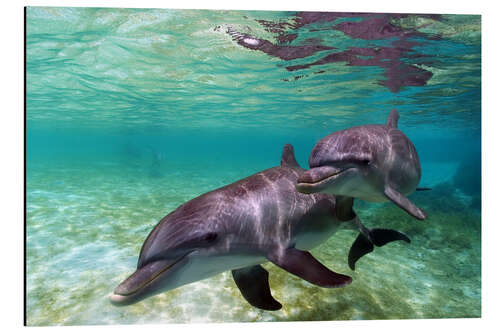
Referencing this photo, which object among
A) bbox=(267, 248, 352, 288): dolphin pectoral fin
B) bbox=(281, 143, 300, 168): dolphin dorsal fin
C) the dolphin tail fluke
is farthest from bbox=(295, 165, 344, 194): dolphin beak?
the dolphin tail fluke

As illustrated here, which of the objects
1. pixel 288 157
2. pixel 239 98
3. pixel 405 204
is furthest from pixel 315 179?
pixel 239 98

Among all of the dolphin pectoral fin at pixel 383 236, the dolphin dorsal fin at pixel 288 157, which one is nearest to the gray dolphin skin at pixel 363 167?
the dolphin pectoral fin at pixel 383 236

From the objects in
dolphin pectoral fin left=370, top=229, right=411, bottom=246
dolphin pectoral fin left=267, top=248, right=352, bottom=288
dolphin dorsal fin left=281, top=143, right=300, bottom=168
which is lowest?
dolphin pectoral fin left=370, top=229, right=411, bottom=246

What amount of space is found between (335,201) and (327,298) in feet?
5.61

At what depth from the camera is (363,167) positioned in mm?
3395

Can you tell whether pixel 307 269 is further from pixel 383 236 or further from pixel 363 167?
pixel 383 236

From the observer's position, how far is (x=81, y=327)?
4176 millimetres

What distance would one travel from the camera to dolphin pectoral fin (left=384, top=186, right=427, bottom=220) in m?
3.16

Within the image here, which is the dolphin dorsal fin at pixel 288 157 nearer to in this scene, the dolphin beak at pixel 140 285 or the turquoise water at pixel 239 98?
the turquoise water at pixel 239 98

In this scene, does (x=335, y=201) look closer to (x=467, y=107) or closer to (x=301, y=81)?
(x=301, y=81)

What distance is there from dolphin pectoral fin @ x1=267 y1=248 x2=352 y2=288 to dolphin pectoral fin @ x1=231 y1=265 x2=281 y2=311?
0.86 m

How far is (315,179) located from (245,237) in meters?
0.87

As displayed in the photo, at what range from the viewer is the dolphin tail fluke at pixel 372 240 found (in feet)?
15.1

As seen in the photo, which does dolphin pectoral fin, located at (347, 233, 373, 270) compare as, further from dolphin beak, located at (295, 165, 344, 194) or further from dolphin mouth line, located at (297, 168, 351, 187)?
dolphin beak, located at (295, 165, 344, 194)
